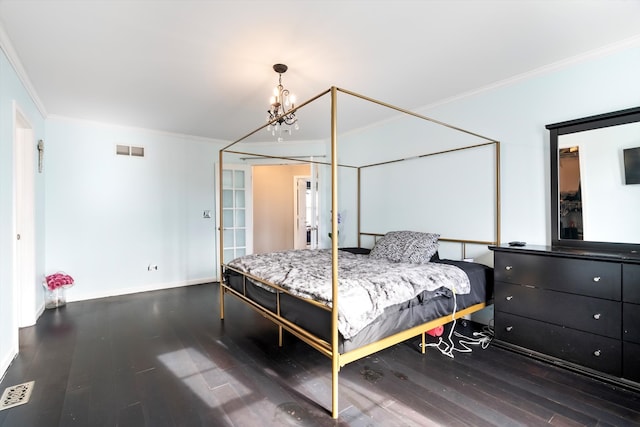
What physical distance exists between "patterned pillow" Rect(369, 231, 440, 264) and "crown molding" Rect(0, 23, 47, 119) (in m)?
3.62

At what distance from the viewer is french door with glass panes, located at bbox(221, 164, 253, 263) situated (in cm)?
518

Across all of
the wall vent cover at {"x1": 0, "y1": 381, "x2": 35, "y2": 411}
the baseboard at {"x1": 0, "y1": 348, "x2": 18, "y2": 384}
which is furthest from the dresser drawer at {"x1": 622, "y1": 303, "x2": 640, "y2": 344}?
the baseboard at {"x1": 0, "y1": 348, "x2": 18, "y2": 384}

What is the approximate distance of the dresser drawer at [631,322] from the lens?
190 cm

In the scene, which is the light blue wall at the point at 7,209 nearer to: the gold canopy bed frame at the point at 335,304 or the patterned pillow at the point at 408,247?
the gold canopy bed frame at the point at 335,304

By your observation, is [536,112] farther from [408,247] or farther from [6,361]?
[6,361]

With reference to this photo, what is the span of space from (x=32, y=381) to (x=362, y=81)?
3562mm

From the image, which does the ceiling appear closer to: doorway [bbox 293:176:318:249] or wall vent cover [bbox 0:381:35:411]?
wall vent cover [bbox 0:381:35:411]

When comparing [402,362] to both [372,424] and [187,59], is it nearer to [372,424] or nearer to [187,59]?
[372,424]

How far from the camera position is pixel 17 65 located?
2.50 m

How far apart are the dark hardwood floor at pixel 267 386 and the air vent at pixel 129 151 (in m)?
2.50

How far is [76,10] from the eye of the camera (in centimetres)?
189

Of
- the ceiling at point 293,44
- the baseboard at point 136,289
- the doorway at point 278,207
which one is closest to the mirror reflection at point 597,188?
the ceiling at point 293,44

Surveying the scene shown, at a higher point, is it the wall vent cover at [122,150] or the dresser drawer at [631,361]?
the wall vent cover at [122,150]

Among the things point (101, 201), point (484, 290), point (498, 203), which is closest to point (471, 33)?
point (498, 203)
